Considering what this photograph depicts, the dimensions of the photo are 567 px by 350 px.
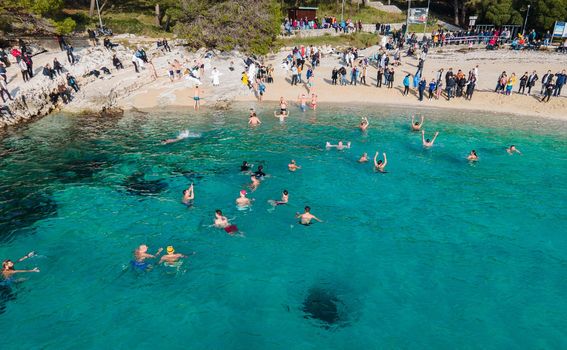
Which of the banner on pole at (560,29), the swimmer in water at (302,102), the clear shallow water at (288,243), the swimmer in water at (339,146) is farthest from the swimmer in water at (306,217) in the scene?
the banner on pole at (560,29)

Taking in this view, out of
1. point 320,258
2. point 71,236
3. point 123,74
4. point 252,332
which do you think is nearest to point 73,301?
point 71,236

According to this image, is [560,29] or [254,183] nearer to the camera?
[254,183]

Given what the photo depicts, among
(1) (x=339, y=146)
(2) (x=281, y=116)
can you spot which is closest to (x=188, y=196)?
(1) (x=339, y=146)

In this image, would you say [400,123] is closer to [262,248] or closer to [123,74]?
[262,248]

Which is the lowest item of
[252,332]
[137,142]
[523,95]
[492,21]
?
[252,332]

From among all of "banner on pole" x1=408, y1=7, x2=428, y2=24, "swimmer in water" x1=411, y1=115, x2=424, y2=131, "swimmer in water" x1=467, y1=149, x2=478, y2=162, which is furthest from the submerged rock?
"banner on pole" x1=408, y1=7, x2=428, y2=24

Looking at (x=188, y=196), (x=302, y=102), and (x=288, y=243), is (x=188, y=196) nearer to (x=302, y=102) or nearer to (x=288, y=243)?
(x=288, y=243)

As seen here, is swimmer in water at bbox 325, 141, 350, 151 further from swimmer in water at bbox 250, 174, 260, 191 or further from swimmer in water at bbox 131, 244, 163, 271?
swimmer in water at bbox 131, 244, 163, 271
